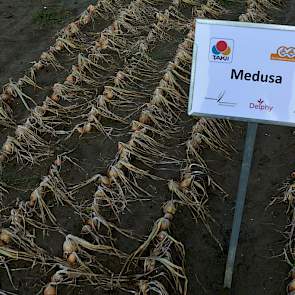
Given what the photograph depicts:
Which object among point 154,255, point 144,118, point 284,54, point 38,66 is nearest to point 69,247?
point 154,255

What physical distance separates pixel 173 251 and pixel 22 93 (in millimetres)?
1929

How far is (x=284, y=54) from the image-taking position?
1881mm

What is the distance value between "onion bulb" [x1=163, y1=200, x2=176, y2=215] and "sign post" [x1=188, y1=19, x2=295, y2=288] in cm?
86

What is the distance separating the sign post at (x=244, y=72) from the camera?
188 centimetres

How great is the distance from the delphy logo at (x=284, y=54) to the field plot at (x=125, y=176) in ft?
3.47

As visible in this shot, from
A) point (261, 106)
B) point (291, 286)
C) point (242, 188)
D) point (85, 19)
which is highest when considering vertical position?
point (261, 106)

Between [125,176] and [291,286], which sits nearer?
[291,286]

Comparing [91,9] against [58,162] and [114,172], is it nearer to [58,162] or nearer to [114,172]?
[58,162]

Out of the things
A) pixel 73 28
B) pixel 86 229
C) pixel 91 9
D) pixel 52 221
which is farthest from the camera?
pixel 91 9

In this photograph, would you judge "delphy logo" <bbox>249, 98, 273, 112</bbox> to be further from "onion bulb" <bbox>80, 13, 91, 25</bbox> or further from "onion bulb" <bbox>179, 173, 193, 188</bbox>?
"onion bulb" <bbox>80, 13, 91, 25</bbox>

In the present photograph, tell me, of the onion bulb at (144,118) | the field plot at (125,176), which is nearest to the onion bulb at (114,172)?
the field plot at (125,176)

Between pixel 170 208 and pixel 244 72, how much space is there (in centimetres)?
104

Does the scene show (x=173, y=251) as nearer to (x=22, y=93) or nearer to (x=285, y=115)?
(x=285, y=115)

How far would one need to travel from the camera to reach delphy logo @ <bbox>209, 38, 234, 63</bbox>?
1.91 meters
